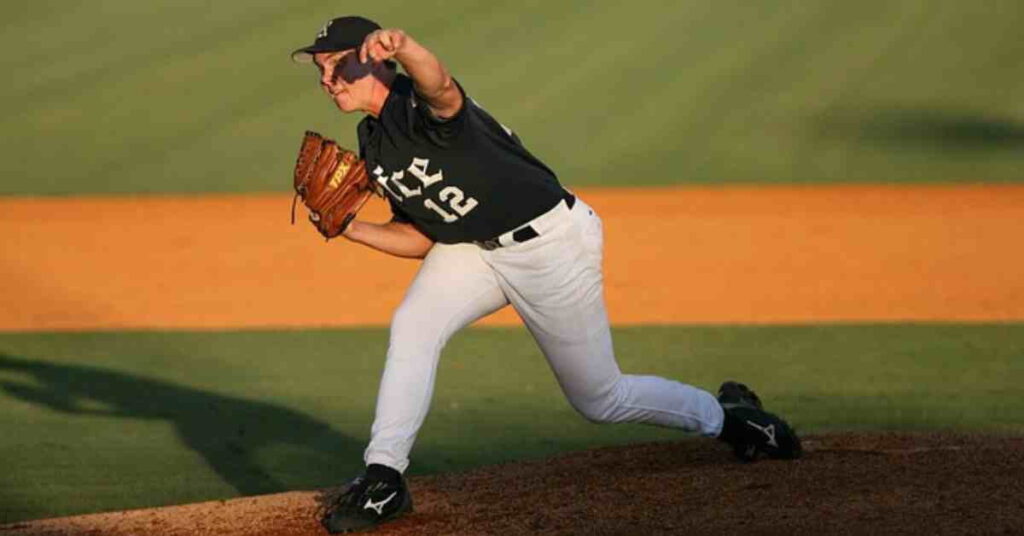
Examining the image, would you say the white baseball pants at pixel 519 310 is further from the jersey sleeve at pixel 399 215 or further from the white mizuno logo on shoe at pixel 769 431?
the white mizuno logo on shoe at pixel 769 431

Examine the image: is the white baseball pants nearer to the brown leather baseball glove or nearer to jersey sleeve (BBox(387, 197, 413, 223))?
jersey sleeve (BBox(387, 197, 413, 223))

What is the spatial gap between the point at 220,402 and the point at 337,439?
3.35ft

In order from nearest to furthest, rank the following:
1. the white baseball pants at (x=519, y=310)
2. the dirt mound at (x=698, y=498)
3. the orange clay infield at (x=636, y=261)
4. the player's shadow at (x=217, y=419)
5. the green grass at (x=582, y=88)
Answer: the dirt mound at (x=698, y=498)
the white baseball pants at (x=519, y=310)
the player's shadow at (x=217, y=419)
the orange clay infield at (x=636, y=261)
the green grass at (x=582, y=88)

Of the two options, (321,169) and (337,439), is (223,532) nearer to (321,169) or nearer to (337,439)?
(321,169)

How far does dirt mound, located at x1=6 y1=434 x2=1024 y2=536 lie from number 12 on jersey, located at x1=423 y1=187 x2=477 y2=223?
101 centimetres

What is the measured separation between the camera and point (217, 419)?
356 inches

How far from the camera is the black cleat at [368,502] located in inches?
232

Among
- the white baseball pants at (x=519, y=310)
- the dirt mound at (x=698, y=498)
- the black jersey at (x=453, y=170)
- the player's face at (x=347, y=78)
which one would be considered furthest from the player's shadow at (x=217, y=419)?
the player's face at (x=347, y=78)

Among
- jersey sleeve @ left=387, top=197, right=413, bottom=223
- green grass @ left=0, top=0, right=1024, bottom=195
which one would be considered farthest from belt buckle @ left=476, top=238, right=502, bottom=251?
green grass @ left=0, top=0, right=1024, bottom=195

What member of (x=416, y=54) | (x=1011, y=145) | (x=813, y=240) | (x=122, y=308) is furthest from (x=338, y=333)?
(x=1011, y=145)

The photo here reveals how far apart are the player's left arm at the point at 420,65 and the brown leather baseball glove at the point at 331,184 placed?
2.08 feet

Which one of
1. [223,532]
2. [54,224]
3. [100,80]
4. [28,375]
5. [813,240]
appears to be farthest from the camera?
[100,80]

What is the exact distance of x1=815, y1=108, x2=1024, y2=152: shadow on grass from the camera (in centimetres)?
1927

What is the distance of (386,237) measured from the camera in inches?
249
